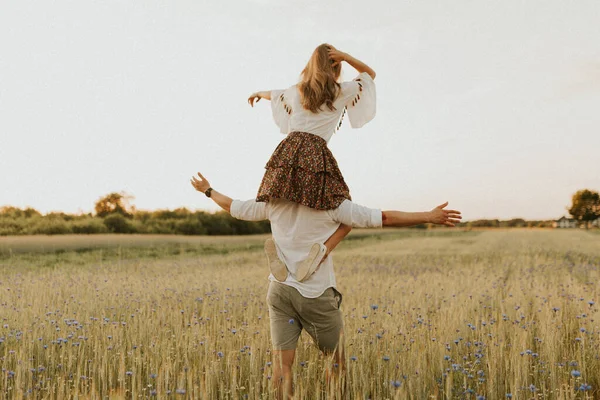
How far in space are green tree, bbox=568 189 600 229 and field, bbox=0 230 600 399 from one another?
5466 inches

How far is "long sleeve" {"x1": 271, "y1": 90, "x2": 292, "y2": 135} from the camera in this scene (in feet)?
12.0

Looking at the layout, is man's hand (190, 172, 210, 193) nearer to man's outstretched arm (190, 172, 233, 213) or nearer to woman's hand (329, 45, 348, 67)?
man's outstretched arm (190, 172, 233, 213)

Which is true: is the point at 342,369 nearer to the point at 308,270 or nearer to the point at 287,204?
the point at 308,270

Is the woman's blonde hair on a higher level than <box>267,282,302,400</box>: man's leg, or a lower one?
higher

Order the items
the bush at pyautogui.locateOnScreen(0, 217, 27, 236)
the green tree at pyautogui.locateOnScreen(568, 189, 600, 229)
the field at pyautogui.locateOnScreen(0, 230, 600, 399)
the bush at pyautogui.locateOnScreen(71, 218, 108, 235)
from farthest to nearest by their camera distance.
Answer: the green tree at pyautogui.locateOnScreen(568, 189, 600, 229)
the bush at pyautogui.locateOnScreen(71, 218, 108, 235)
the bush at pyautogui.locateOnScreen(0, 217, 27, 236)
the field at pyautogui.locateOnScreen(0, 230, 600, 399)

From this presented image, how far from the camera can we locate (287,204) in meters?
3.39

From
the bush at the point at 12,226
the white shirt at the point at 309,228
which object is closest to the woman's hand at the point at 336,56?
the white shirt at the point at 309,228

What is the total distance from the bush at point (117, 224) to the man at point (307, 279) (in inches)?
1320

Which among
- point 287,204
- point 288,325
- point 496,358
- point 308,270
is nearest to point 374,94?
point 287,204

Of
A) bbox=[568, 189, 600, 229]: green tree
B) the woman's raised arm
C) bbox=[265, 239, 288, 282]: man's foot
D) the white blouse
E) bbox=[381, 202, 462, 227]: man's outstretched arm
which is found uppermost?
bbox=[568, 189, 600, 229]: green tree

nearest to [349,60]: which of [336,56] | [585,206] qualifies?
[336,56]

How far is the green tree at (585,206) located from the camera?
13150 cm

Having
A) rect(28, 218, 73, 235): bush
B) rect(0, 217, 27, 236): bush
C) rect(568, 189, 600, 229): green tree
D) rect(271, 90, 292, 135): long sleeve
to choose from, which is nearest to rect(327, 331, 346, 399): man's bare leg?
rect(271, 90, 292, 135): long sleeve

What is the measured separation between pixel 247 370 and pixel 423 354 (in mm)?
1497
